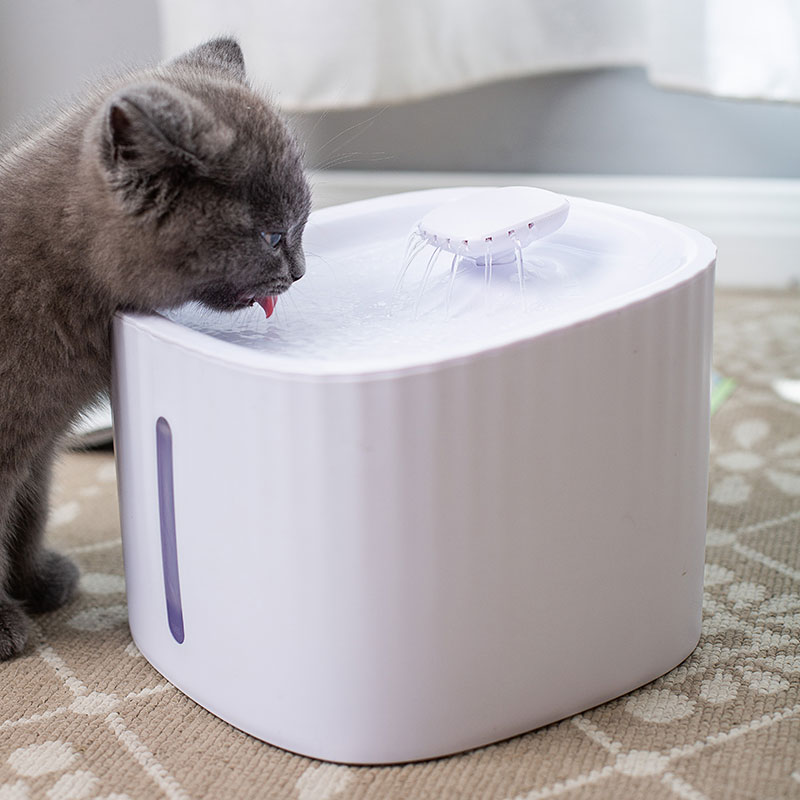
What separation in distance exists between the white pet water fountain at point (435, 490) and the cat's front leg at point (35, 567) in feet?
0.49

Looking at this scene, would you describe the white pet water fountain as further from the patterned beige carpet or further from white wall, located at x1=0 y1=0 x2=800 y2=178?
white wall, located at x1=0 y1=0 x2=800 y2=178

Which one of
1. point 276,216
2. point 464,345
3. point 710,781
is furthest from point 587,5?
point 710,781

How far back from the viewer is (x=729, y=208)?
183 cm

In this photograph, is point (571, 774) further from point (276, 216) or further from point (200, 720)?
point (276, 216)

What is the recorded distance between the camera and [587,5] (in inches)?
66.5

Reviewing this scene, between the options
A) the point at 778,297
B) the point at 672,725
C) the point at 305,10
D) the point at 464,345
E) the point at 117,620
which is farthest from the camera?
the point at 778,297

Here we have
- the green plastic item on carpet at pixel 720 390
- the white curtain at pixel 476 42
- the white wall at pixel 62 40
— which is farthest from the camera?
the white wall at pixel 62 40

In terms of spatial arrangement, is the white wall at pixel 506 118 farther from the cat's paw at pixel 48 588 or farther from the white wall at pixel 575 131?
the cat's paw at pixel 48 588

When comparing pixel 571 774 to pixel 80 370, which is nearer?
pixel 571 774

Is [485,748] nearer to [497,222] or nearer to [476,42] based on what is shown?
[497,222]

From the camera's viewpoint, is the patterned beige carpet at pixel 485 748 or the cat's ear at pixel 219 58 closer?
the patterned beige carpet at pixel 485 748

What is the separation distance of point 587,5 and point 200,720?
1.33 m

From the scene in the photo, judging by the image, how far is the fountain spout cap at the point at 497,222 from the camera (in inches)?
31.6

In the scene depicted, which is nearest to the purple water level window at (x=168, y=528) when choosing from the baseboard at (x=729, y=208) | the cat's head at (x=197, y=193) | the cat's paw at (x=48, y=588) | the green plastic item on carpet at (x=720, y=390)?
the cat's head at (x=197, y=193)
